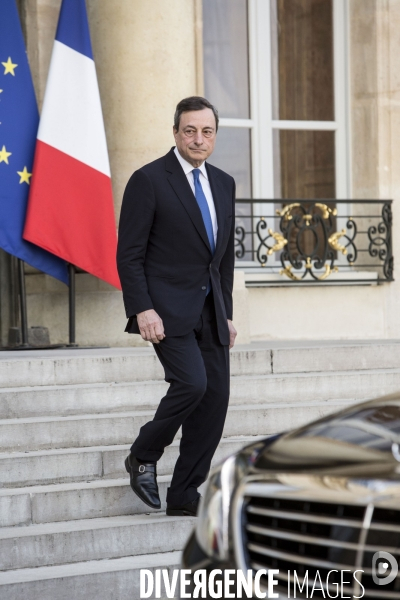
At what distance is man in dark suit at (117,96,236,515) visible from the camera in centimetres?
486

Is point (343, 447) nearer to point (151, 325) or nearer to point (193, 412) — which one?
point (151, 325)

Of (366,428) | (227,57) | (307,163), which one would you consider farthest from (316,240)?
(366,428)

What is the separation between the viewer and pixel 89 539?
492 centimetres

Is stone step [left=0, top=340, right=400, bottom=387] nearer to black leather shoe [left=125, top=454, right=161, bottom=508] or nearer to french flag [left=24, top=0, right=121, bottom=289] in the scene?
french flag [left=24, top=0, right=121, bottom=289]

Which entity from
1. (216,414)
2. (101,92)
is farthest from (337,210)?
(216,414)

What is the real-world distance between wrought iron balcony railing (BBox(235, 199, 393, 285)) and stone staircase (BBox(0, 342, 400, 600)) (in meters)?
2.05

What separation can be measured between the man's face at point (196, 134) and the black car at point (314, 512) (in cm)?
200

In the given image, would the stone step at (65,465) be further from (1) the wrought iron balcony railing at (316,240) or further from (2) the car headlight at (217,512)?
(1) the wrought iron balcony railing at (316,240)

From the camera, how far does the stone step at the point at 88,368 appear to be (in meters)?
6.43

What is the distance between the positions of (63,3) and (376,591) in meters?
6.44

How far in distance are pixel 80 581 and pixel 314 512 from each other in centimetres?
202

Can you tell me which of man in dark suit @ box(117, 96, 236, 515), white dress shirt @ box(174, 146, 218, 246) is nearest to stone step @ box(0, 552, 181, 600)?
man in dark suit @ box(117, 96, 236, 515)

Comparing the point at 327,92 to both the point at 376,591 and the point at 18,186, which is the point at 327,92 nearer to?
the point at 18,186

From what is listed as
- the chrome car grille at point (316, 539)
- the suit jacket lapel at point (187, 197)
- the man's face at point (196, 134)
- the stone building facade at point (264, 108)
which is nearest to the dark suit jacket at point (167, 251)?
the suit jacket lapel at point (187, 197)
